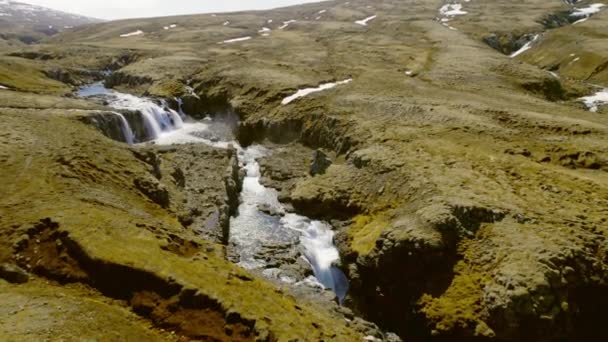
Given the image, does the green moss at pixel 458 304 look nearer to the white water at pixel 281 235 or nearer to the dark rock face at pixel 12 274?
the white water at pixel 281 235

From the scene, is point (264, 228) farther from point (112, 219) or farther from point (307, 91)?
point (307, 91)

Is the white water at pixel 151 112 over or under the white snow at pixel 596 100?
over

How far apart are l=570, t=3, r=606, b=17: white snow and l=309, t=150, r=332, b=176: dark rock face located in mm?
126281

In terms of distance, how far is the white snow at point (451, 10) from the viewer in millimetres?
151375

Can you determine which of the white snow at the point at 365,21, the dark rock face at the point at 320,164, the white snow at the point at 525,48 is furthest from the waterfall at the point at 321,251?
the white snow at the point at 365,21

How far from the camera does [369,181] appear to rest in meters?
35.7

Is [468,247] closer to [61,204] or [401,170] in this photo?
[401,170]

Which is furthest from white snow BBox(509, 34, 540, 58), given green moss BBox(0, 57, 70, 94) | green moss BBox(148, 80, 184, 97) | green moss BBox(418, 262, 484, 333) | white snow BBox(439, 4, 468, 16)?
green moss BBox(418, 262, 484, 333)

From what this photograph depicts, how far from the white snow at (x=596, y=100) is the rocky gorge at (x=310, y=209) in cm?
283

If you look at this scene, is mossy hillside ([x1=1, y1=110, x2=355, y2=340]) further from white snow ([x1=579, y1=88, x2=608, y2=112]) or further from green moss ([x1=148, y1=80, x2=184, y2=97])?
white snow ([x1=579, y1=88, x2=608, y2=112])

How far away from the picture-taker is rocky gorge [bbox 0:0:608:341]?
19.8 metres

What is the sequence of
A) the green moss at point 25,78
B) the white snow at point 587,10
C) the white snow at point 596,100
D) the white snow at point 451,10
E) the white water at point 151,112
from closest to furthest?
the white water at point 151,112, the green moss at point 25,78, the white snow at point 596,100, the white snow at point 587,10, the white snow at point 451,10

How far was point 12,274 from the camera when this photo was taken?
19203mm

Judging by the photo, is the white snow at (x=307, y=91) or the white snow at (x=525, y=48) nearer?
the white snow at (x=307, y=91)
